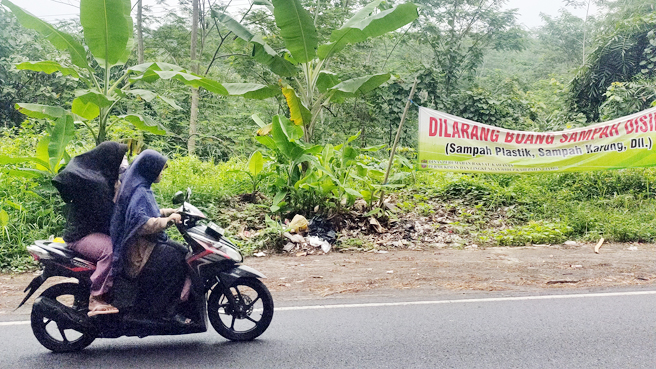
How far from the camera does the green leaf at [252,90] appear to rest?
8.69 metres

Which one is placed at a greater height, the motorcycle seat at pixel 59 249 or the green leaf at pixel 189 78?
the green leaf at pixel 189 78

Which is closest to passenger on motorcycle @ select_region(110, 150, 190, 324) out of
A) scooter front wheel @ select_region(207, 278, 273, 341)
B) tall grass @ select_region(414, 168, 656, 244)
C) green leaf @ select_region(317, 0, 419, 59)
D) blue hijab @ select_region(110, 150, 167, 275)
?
blue hijab @ select_region(110, 150, 167, 275)

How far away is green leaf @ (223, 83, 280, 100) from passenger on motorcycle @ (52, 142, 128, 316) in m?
4.83

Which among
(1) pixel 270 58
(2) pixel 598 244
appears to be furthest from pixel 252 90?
(2) pixel 598 244

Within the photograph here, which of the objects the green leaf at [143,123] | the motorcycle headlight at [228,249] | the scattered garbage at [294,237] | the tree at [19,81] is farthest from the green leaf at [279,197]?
the tree at [19,81]

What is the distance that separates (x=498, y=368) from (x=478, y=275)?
290 cm

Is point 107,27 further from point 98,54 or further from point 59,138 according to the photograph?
point 59,138

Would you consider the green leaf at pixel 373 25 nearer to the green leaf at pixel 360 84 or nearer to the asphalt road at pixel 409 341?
the green leaf at pixel 360 84

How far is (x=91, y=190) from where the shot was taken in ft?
12.5

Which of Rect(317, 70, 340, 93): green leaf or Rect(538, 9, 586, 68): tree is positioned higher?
Rect(538, 9, 586, 68): tree

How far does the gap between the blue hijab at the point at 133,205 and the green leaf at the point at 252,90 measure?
A: 491cm

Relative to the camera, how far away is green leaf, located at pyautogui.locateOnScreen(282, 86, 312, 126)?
858 cm

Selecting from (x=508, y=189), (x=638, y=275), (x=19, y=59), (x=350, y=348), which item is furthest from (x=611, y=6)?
(x=350, y=348)

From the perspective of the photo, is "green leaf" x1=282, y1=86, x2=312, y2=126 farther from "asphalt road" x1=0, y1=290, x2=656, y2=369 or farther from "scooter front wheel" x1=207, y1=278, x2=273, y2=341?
"scooter front wheel" x1=207, y1=278, x2=273, y2=341
